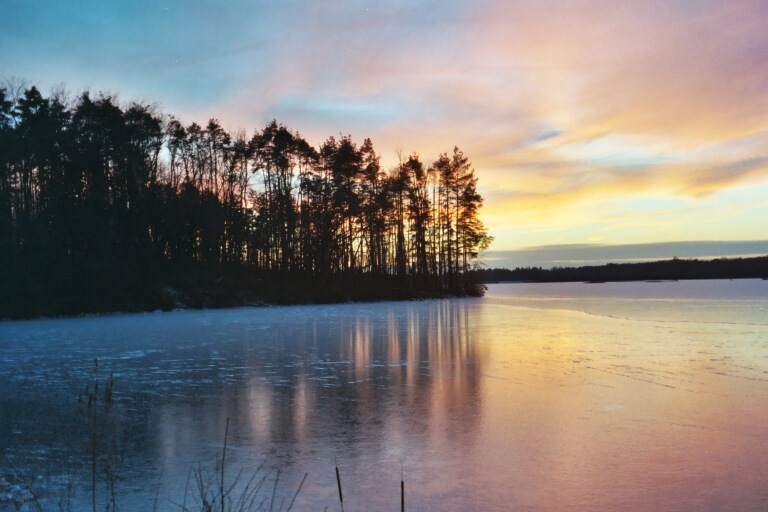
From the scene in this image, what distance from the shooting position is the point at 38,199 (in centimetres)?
3388

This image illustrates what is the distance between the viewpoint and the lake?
4.45 m

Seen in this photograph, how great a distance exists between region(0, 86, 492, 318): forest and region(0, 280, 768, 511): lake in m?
19.8

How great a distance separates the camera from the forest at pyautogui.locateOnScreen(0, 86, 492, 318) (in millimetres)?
31578

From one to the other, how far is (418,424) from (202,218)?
37.8m

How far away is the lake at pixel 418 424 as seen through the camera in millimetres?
4449

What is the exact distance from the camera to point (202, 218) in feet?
136

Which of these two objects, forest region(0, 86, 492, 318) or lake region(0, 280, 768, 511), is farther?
forest region(0, 86, 492, 318)

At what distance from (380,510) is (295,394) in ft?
15.0

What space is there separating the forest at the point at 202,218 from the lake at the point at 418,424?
19826 millimetres

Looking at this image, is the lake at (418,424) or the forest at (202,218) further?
the forest at (202,218)

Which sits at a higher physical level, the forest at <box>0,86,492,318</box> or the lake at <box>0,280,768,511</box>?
the forest at <box>0,86,492,318</box>

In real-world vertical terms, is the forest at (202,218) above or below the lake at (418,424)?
above

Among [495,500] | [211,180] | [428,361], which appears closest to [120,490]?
[495,500]

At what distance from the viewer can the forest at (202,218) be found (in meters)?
31.6
